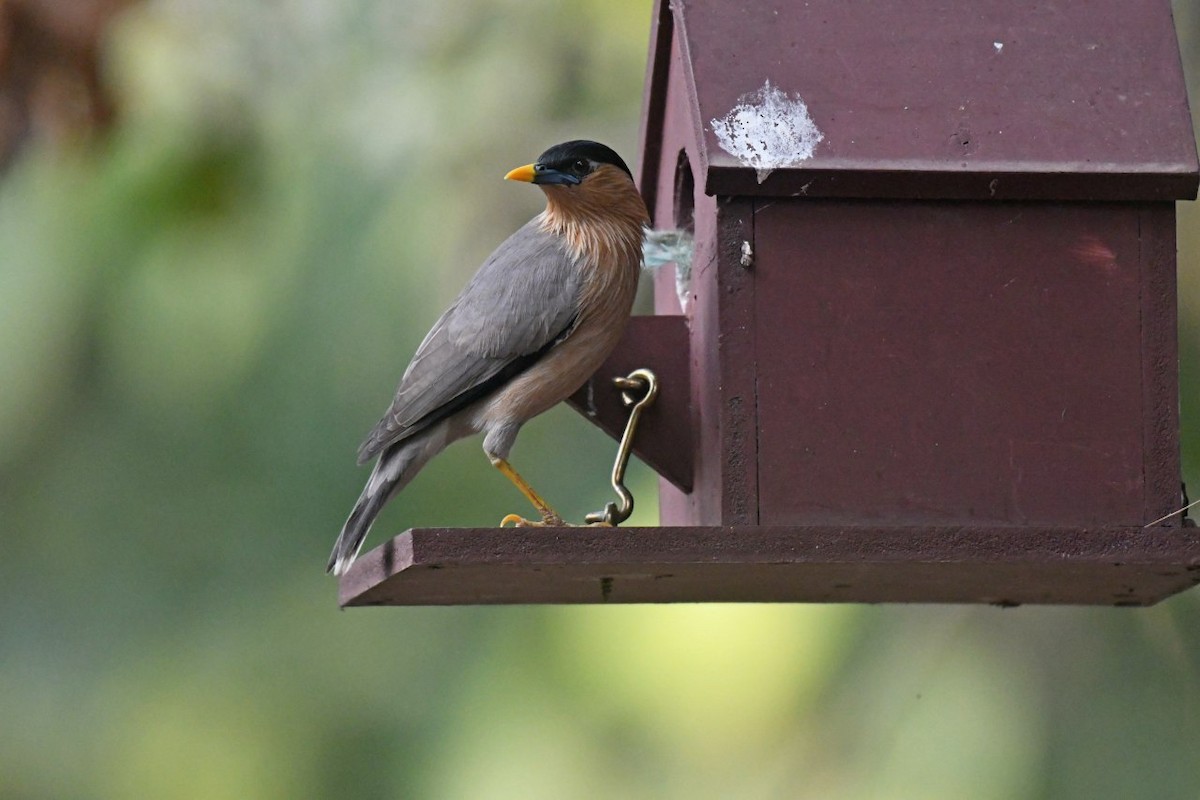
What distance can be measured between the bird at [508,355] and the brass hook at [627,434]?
0.13 m

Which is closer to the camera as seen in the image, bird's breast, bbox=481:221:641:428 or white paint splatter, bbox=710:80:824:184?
white paint splatter, bbox=710:80:824:184

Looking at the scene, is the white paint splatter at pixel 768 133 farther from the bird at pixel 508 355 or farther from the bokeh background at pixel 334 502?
the bokeh background at pixel 334 502

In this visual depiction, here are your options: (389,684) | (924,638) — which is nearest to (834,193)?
Result: (924,638)

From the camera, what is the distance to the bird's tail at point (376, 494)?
13.3 feet

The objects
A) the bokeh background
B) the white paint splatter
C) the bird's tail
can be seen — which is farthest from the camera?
the bokeh background

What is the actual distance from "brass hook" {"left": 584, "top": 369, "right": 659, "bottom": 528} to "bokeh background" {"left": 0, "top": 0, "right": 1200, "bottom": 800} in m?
2.63

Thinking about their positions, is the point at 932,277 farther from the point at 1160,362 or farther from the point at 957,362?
the point at 1160,362

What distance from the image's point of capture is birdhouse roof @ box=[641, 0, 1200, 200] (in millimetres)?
3852

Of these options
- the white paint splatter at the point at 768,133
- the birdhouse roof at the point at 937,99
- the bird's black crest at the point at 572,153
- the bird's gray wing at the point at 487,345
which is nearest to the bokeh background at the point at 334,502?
the bird's black crest at the point at 572,153

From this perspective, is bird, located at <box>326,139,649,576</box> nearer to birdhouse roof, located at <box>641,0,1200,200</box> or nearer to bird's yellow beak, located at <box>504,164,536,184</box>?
bird's yellow beak, located at <box>504,164,536,184</box>

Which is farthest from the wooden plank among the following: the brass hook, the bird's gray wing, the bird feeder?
the bird's gray wing

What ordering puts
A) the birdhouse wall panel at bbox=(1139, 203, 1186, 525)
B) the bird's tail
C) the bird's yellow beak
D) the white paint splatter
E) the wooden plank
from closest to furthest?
the wooden plank, the white paint splatter, the birdhouse wall panel at bbox=(1139, 203, 1186, 525), the bird's tail, the bird's yellow beak

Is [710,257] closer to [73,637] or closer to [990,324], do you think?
[990,324]

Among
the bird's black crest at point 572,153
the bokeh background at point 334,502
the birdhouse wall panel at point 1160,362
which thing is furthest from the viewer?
the bokeh background at point 334,502
